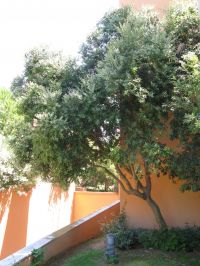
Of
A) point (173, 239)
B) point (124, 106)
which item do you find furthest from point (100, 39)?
point (173, 239)

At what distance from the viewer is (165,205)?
9438 mm

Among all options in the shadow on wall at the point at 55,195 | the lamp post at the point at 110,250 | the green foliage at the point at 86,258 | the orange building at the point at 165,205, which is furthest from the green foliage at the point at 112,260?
the shadow on wall at the point at 55,195

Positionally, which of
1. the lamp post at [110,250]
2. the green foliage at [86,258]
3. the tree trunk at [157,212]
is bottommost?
the green foliage at [86,258]

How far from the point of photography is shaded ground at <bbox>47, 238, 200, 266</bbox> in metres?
7.33

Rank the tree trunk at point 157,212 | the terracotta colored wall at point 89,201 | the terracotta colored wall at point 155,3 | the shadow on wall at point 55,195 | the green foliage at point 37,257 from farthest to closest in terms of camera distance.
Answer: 1. the terracotta colored wall at point 89,201
2. the shadow on wall at point 55,195
3. the terracotta colored wall at point 155,3
4. the tree trunk at point 157,212
5. the green foliage at point 37,257

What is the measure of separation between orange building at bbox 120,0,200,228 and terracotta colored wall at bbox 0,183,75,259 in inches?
199

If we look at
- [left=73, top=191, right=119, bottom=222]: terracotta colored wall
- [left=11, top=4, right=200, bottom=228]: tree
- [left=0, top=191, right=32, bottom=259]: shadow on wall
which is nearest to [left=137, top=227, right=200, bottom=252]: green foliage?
[left=11, top=4, right=200, bottom=228]: tree

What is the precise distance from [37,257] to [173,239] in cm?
315

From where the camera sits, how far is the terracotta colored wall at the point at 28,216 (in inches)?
496

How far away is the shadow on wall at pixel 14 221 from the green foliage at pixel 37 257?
5.35 meters

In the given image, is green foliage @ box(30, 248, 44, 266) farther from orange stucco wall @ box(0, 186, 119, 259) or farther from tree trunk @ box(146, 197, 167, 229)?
orange stucco wall @ box(0, 186, 119, 259)

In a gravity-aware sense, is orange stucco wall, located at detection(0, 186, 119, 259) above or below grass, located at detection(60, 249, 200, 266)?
above

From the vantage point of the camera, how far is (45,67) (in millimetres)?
8297

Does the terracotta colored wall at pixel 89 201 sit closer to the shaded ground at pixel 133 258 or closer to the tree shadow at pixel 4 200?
the tree shadow at pixel 4 200
